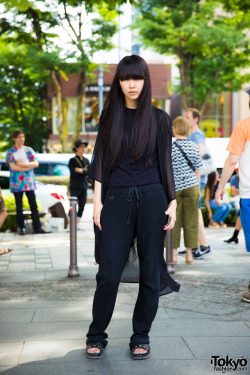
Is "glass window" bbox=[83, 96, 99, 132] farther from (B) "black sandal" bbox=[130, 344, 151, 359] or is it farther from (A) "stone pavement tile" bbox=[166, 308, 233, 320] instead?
(B) "black sandal" bbox=[130, 344, 151, 359]

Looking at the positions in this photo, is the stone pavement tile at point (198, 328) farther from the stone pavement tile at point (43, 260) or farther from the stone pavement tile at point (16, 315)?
the stone pavement tile at point (43, 260)

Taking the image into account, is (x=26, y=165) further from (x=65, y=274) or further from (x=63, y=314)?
(x=63, y=314)

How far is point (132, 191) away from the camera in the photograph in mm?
3682

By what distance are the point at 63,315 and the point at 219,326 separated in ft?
4.34

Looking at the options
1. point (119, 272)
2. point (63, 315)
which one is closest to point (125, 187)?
point (119, 272)

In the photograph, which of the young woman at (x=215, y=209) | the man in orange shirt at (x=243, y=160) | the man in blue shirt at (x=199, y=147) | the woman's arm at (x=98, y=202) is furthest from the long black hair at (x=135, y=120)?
the young woman at (x=215, y=209)

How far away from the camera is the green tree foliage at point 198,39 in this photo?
2734 cm

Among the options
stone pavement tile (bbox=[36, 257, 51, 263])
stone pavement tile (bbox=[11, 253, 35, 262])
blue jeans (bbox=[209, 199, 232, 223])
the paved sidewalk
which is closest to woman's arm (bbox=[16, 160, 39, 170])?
stone pavement tile (bbox=[11, 253, 35, 262])

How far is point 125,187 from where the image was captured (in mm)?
3713

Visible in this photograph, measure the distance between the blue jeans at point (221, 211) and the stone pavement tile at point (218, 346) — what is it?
8.23 m

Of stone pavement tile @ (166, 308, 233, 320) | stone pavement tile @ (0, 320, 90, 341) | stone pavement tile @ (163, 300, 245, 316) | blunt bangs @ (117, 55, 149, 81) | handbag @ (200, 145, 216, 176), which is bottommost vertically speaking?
stone pavement tile @ (163, 300, 245, 316)

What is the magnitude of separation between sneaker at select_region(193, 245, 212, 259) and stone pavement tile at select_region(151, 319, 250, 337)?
3379 mm

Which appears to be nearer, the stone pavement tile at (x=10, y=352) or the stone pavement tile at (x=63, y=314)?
the stone pavement tile at (x=10, y=352)

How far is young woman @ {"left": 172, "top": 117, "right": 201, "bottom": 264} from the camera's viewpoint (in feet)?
23.8
